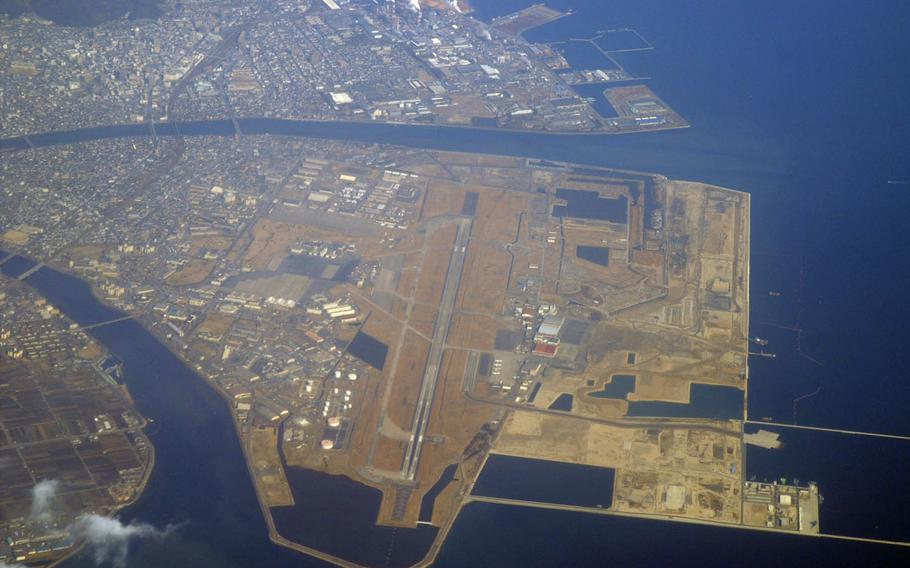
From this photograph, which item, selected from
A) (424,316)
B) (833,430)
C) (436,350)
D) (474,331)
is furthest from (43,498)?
(833,430)

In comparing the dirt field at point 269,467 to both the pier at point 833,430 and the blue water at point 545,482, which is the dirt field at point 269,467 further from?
the pier at point 833,430

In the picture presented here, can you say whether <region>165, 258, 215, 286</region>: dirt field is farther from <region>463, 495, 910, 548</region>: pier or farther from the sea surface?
<region>463, 495, 910, 548</region>: pier

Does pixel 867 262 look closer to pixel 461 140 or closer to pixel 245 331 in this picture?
pixel 461 140

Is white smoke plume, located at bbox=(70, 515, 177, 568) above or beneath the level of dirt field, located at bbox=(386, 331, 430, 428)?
beneath

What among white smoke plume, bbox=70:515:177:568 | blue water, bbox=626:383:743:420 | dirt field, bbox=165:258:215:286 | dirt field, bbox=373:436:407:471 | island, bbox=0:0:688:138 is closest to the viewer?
white smoke plume, bbox=70:515:177:568

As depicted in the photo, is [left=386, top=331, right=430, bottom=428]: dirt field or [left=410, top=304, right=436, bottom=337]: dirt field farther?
[left=410, top=304, right=436, bottom=337]: dirt field

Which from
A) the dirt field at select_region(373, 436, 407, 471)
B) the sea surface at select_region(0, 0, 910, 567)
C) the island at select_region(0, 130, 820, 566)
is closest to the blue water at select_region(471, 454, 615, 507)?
the island at select_region(0, 130, 820, 566)
